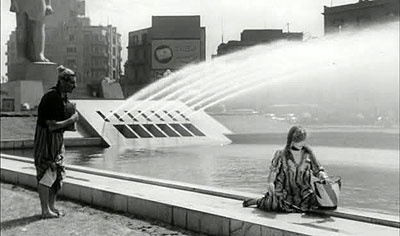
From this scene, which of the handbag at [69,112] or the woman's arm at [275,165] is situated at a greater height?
the handbag at [69,112]

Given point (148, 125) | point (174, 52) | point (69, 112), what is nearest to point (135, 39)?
point (174, 52)

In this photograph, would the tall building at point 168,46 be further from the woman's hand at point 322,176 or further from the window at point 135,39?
the woman's hand at point 322,176

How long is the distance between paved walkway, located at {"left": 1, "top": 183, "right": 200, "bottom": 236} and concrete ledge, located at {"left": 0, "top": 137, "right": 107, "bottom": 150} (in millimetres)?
14153

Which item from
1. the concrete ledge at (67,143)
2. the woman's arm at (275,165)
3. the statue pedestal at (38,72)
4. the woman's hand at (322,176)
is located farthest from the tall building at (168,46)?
the woman's hand at (322,176)

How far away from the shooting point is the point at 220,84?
38.3 m

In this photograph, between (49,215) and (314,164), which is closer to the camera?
(314,164)

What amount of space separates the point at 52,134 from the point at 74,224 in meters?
1.14

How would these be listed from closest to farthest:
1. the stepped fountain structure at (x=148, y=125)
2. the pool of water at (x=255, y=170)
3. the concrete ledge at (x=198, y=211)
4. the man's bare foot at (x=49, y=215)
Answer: the concrete ledge at (x=198, y=211), the man's bare foot at (x=49, y=215), the pool of water at (x=255, y=170), the stepped fountain structure at (x=148, y=125)

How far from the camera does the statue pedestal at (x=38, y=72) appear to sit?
117 ft

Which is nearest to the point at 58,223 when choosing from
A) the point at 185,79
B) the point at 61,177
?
the point at 61,177

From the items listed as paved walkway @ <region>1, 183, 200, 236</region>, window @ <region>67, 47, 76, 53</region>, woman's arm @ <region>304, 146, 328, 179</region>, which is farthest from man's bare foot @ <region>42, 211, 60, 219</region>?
window @ <region>67, 47, 76, 53</region>

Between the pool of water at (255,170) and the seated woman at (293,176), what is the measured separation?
6.66 ft

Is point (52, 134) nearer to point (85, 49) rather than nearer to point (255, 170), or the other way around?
point (255, 170)

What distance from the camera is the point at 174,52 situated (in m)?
86.4
